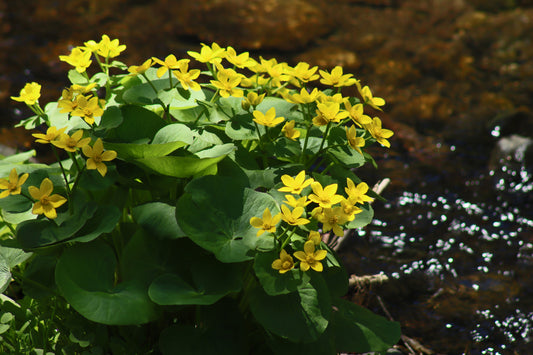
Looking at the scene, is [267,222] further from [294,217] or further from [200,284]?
[200,284]

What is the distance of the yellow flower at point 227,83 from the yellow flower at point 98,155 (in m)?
0.28

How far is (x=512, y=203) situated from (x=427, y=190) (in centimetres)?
41

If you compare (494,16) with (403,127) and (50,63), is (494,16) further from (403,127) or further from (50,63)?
(50,63)

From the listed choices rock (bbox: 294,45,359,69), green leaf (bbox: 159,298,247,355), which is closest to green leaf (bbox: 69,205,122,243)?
green leaf (bbox: 159,298,247,355)

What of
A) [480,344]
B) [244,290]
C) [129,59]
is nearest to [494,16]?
[129,59]

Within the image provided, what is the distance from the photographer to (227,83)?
A: 1.23 meters

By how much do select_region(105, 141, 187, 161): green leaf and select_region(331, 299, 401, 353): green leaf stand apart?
523 mm

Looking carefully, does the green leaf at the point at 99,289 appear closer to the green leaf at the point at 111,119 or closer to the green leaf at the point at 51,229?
the green leaf at the point at 51,229

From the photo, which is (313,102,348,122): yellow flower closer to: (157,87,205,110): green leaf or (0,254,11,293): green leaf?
(157,87,205,110): green leaf

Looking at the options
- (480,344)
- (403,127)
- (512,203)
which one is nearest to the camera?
(480,344)

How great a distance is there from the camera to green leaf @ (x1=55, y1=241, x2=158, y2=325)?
104 cm

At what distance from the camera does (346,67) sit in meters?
3.82

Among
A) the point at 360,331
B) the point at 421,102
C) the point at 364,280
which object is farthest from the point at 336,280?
the point at 421,102

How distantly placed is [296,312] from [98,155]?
0.49 m
